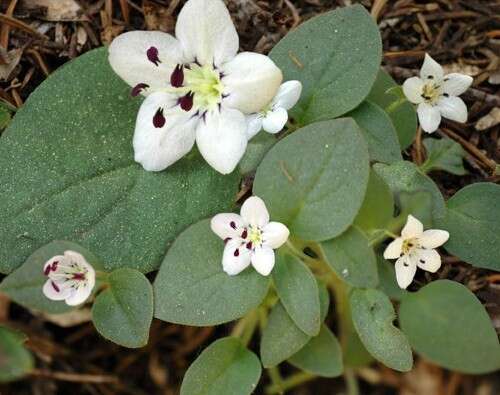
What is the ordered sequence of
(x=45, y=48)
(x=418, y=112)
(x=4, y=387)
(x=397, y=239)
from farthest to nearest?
(x=4, y=387) < (x=45, y=48) < (x=418, y=112) < (x=397, y=239)

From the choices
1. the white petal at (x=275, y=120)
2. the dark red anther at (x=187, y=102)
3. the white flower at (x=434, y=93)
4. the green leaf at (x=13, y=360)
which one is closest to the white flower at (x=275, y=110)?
the white petal at (x=275, y=120)

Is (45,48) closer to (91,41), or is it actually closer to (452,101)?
(91,41)

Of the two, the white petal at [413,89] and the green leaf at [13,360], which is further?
the white petal at [413,89]

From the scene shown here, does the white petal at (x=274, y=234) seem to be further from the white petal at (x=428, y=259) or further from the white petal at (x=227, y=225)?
the white petal at (x=428, y=259)

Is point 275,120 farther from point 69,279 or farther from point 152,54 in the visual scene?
point 69,279

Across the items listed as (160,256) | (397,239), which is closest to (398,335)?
(397,239)

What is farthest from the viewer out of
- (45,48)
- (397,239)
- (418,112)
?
(45,48)

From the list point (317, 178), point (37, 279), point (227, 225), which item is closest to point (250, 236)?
point (227, 225)
